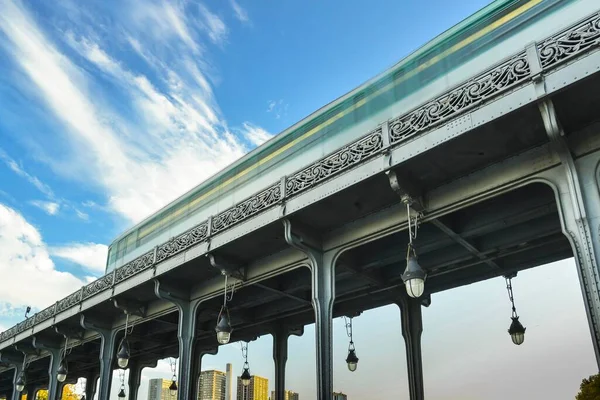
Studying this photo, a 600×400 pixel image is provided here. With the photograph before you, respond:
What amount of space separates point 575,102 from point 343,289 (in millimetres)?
10257

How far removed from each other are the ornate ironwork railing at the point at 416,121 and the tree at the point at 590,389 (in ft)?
17.1

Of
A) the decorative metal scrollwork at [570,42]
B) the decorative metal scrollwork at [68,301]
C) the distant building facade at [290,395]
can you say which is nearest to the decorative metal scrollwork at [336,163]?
the decorative metal scrollwork at [570,42]

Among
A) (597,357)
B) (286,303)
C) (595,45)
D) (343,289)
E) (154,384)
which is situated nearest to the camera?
(597,357)

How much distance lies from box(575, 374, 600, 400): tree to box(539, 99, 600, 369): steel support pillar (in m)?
1.02

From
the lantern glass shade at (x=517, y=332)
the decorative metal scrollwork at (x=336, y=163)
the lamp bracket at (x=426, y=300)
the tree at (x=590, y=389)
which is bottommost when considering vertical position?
the tree at (x=590, y=389)

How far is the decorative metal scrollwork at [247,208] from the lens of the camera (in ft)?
45.6

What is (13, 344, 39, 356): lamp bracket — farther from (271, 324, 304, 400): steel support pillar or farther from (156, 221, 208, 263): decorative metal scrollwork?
(156, 221, 208, 263): decorative metal scrollwork

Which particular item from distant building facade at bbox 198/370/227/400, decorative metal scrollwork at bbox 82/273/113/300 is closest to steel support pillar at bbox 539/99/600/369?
decorative metal scrollwork at bbox 82/273/113/300

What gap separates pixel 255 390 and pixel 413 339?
13738 mm

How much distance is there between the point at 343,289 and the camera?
1762 centimetres

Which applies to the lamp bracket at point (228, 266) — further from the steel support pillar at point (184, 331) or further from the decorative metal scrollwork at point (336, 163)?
the decorative metal scrollwork at point (336, 163)

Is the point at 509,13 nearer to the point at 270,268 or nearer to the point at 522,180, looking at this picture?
the point at 522,180

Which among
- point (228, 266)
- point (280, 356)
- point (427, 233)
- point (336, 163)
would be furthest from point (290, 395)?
point (336, 163)

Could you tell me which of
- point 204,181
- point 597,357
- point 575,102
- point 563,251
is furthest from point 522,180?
point 204,181
